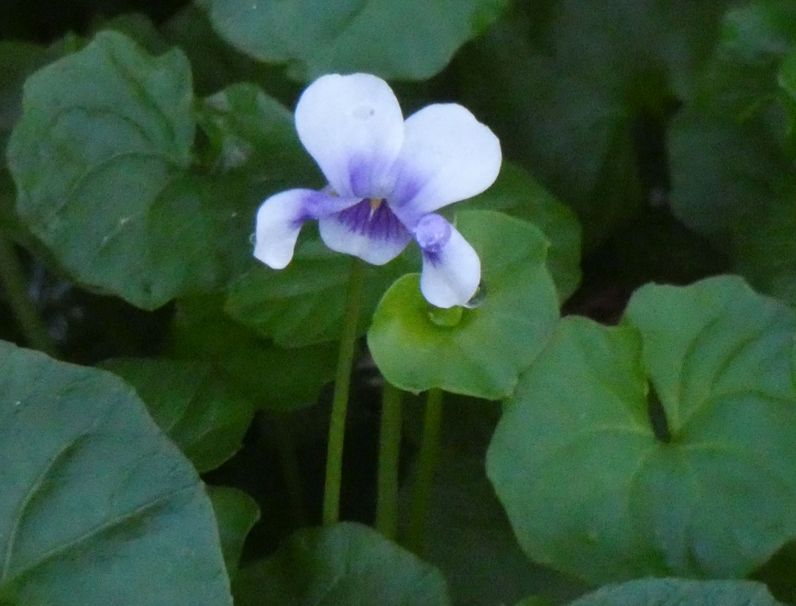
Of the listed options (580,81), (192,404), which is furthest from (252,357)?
(580,81)

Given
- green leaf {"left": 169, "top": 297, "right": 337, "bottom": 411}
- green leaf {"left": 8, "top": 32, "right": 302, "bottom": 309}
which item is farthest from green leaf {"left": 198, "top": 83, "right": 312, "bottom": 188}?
green leaf {"left": 169, "top": 297, "right": 337, "bottom": 411}

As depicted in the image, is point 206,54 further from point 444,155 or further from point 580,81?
point 444,155

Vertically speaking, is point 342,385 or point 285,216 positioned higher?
point 285,216

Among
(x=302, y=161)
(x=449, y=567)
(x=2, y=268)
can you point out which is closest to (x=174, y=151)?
(x=302, y=161)

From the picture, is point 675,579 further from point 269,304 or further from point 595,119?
point 595,119

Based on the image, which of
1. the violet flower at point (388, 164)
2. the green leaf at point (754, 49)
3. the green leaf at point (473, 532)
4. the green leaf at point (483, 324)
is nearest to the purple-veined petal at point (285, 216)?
the violet flower at point (388, 164)

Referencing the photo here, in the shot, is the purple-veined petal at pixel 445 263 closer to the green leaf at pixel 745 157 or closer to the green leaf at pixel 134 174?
the green leaf at pixel 134 174
